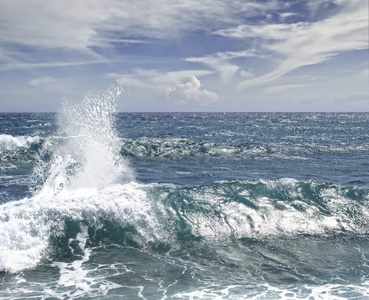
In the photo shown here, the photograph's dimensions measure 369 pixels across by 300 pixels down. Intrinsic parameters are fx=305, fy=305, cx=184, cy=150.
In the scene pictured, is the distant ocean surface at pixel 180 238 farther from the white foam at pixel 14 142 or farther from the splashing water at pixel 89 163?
the white foam at pixel 14 142

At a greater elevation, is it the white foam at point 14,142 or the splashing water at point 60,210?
the white foam at point 14,142

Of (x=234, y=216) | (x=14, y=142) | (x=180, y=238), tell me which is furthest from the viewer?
(x=14, y=142)

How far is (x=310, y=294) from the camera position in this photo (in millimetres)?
5914

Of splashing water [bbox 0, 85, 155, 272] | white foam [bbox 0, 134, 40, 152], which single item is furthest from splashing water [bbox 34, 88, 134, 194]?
white foam [bbox 0, 134, 40, 152]

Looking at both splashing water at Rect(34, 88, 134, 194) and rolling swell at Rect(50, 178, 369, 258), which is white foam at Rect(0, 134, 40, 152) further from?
rolling swell at Rect(50, 178, 369, 258)

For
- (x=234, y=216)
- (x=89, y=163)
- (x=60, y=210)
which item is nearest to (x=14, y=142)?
(x=89, y=163)

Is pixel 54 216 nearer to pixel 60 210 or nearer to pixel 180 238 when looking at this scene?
pixel 60 210

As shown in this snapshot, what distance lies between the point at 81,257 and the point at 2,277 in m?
1.71

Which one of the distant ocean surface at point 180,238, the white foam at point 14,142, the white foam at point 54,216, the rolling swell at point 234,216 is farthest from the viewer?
the white foam at point 14,142

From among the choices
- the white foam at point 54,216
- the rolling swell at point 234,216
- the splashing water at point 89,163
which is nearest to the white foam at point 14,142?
the splashing water at point 89,163

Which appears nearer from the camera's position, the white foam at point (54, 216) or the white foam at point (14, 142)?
the white foam at point (54, 216)

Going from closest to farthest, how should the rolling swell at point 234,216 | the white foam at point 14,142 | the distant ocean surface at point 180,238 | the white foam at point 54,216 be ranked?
the distant ocean surface at point 180,238 → the white foam at point 54,216 → the rolling swell at point 234,216 → the white foam at point 14,142

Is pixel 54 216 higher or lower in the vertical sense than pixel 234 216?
higher

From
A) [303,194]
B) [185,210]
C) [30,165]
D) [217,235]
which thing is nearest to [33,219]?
[185,210]
